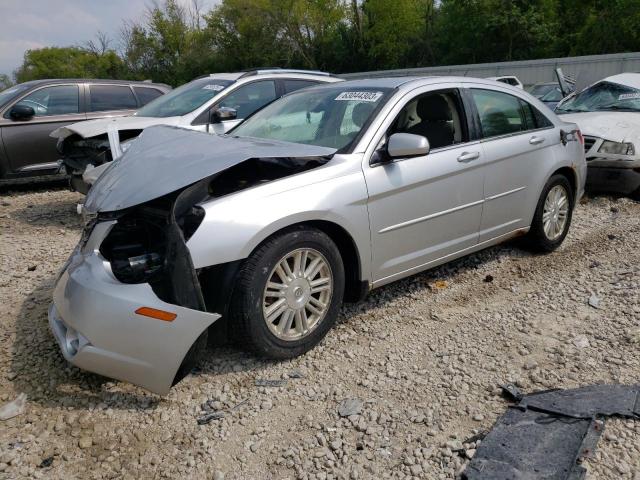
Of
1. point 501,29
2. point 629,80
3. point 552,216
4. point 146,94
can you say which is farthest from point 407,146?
point 501,29

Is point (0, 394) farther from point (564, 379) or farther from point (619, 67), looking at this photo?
point (619, 67)

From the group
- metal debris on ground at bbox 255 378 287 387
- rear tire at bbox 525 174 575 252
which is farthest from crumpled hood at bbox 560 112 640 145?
metal debris on ground at bbox 255 378 287 387

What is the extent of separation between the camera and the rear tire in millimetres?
4805

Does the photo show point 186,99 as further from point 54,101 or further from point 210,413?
point 210,413

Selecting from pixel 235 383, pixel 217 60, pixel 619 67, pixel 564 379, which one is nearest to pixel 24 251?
pixel 235 383

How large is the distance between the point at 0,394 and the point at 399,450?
2.20 metres

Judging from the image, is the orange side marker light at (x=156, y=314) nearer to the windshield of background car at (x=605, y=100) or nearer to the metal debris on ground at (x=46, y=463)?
the metal debris on ground at (x=46, y=463)

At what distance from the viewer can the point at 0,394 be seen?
291 cm

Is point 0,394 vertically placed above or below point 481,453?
above

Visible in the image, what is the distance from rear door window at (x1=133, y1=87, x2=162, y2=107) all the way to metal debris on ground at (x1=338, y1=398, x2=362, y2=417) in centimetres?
740

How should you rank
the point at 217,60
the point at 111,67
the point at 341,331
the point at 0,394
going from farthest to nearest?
the point at 111,67 → the point at 217,60 → the point at 341,331 → the point at 0,394

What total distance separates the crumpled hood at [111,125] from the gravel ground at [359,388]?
7.46 feet

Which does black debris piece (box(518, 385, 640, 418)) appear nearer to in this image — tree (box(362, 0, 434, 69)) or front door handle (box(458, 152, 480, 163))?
front door handle (box(458, 152, 480, 163))

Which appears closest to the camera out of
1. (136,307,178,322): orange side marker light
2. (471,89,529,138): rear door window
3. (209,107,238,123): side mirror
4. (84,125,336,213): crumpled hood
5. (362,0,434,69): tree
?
(136,307,178,322): orange side marker light
